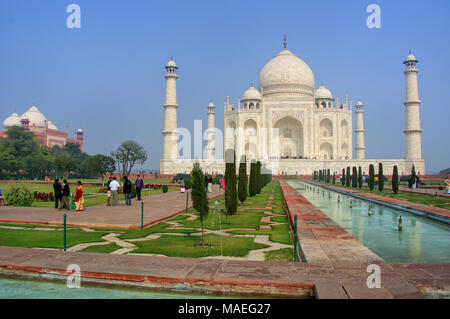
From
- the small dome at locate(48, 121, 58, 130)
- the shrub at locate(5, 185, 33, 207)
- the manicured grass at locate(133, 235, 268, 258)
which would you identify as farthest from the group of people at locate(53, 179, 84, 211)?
the small dome at locate(48, 121, 58, 130)

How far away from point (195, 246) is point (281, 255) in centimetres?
111

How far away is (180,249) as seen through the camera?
4.64 metres

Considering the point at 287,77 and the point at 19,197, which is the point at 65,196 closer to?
the point at 19,197

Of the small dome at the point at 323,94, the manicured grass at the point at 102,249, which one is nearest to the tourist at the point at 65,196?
the manicured grass at the point at 102,249

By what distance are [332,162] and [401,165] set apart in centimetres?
586

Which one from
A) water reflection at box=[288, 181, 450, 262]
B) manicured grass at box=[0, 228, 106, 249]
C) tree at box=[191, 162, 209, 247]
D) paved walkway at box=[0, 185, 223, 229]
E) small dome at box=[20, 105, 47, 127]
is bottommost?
water reflection at box=[288, 181, 450, 262]

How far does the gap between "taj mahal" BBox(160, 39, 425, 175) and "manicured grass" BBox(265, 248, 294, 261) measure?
30.4 metres

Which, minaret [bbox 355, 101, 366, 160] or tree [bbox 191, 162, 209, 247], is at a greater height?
minaret [bbox 355, 101, 366, 160]

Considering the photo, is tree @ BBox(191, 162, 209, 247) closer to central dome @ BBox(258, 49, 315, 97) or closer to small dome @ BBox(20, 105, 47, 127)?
central dome @ BBox(258, 49, 315, 97)

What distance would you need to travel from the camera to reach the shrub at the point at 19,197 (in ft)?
32.2

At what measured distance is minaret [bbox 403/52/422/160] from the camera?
33.0 metres

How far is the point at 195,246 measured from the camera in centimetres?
485
